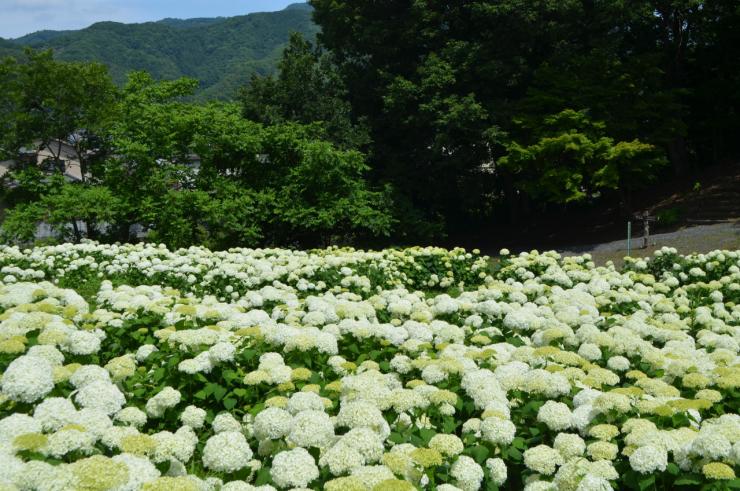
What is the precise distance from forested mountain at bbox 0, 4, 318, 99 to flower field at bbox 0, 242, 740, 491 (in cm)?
10372

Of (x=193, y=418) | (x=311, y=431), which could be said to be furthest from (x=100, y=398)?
(x=311, y=431)

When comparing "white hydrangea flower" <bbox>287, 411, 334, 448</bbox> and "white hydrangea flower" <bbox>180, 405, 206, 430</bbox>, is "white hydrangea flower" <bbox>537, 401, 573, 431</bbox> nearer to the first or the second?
"white hydrangea flower" <bbox>287, 411, 334, 448</bbox>

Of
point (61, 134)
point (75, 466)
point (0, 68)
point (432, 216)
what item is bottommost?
point (432, 216)

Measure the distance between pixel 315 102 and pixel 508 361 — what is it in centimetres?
1967

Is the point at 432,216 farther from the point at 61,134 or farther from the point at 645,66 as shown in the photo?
the point at 61,134

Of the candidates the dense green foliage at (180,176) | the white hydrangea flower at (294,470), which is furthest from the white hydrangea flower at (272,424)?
the dense green foliage at (180,176)

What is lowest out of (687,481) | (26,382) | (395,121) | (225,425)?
(687,481)

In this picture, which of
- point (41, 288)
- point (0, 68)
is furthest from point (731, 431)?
point (0, 68)

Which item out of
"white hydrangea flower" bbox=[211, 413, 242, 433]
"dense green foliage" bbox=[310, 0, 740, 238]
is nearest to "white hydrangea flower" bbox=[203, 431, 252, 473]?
"white hydrangea flower" bbox=[211, 413, 242, 433]

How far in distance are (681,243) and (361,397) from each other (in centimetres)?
1675

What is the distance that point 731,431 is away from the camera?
313 centimetres

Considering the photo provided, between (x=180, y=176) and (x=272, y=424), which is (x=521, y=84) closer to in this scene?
(x=180, y=176)

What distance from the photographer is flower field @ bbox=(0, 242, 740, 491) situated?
9.55 ft

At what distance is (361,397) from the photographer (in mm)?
3572
